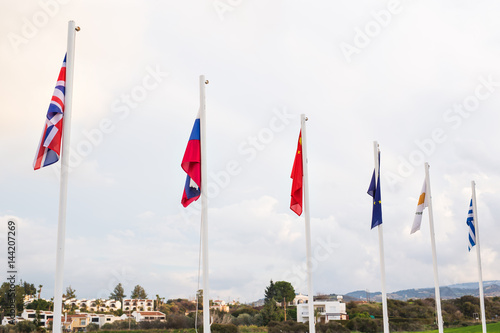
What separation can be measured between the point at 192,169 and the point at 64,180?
115 inches

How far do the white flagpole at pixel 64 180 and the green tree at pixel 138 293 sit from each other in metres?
38.7

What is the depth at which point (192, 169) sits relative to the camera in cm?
1197

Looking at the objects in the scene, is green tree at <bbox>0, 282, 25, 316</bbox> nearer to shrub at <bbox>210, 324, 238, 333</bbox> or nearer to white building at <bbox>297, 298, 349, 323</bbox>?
shrub at <bbox>210, 324, 238, 333</bbox>

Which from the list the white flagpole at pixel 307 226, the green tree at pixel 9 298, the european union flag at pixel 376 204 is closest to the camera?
the white flagpole at pixel 307 226

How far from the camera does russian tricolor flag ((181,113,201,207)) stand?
39.0 feet

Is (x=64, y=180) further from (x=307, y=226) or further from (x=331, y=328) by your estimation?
(x=331, y=328)

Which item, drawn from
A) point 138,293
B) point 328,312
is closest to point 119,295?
point 138,293

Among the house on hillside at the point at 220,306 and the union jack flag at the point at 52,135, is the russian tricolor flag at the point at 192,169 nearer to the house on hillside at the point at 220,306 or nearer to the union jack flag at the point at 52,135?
the union jack flag at the point at 52,135

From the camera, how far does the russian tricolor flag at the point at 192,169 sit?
1188 centimetres

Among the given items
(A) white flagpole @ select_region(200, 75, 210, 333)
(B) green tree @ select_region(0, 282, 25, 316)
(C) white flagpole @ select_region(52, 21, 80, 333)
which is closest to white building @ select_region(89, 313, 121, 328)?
(B) green tree @ select_region(0, 282, 25, 316)

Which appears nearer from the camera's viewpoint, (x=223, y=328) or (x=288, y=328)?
(x=223, y=328)

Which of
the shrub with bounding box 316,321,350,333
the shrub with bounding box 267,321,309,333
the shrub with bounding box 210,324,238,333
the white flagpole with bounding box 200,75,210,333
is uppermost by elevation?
the white flagpole with bounding box 200,75,210,333

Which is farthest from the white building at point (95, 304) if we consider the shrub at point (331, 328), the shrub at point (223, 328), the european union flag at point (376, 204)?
the european union flag at point (376, 204)

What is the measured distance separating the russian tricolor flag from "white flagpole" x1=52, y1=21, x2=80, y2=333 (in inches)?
106
